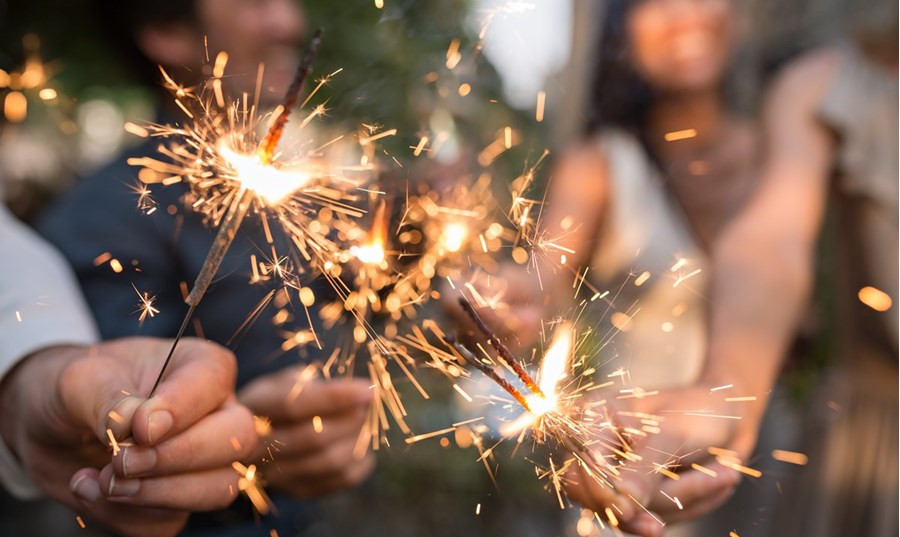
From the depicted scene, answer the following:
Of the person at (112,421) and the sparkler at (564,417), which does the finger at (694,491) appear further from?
the person at (112,421)

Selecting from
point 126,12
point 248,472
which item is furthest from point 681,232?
point 126,12

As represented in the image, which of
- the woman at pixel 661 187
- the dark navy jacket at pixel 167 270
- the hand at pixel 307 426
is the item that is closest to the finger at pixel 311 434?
the hand at pixel 307 426

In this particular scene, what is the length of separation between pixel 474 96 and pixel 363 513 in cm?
156

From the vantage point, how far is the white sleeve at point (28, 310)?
67cm

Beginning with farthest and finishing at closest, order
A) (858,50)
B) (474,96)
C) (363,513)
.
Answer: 1. (363,513)
2. (474,96)
3. (858,50)

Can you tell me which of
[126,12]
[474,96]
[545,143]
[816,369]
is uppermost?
[126,12]

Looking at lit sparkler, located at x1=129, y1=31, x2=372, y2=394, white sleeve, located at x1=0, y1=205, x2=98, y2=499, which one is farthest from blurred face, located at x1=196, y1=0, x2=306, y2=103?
white sleeve, located at x1=0, y1=205, x2=98, y2=499

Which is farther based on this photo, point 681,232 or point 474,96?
point 474,96

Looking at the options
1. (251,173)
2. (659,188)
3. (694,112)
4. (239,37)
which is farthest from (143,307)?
(694,112)

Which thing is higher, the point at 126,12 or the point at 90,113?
the point at 126,12

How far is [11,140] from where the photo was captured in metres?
2.74

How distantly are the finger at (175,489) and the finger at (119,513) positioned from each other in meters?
0.02

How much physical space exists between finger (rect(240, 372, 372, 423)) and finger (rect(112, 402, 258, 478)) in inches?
8.2

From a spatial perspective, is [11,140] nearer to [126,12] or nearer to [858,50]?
[126,12]
